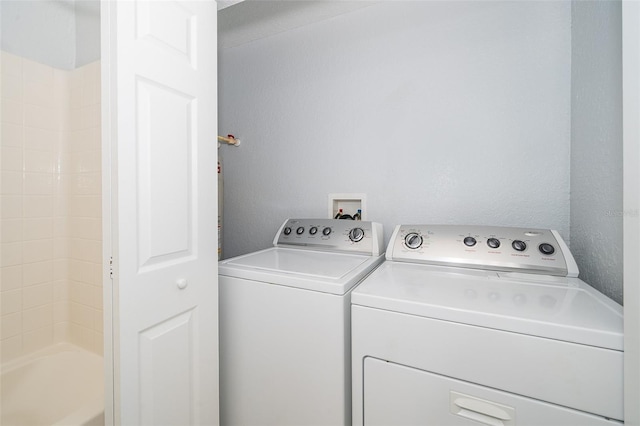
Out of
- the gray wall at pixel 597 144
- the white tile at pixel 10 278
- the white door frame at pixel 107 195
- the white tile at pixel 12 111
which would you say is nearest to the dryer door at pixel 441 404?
the gray wall at pixel 597 144

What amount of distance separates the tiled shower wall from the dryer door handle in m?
1.82

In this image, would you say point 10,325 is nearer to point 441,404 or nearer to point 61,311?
point 61,311

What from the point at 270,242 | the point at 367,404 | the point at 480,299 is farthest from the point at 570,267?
the point at 270,242

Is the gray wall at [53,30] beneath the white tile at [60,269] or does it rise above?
above

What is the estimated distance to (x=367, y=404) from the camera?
2.86ft

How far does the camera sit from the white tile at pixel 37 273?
1531 millimetres

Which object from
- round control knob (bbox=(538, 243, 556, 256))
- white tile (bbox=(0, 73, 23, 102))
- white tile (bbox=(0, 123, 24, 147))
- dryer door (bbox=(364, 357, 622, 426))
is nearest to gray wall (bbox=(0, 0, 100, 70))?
white tile (bbox=(0, 73, 23, 102))

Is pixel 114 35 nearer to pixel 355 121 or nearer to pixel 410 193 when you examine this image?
pixel 355 121

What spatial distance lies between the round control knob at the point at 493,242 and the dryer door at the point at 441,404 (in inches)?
23.9

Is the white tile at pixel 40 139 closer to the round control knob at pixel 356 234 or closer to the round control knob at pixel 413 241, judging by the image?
the round control knob at pixel 356 234

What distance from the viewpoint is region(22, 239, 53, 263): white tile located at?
1.53 m

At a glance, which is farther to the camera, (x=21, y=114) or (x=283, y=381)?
(x=21, y=114)

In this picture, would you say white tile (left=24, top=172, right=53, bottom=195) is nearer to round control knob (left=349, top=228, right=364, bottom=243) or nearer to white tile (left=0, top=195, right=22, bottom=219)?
white tile (left=0, top=195, right=22, bottom=219)

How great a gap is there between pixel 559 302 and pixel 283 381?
907mm
